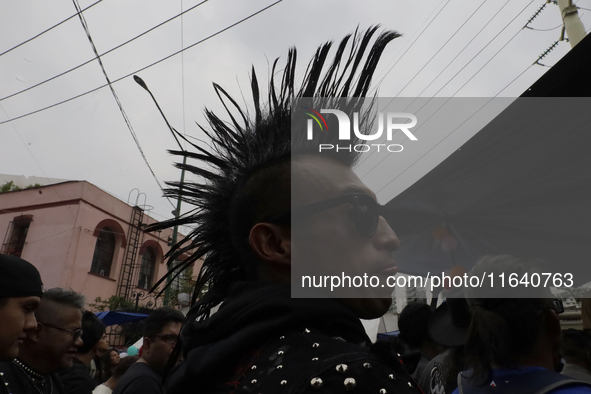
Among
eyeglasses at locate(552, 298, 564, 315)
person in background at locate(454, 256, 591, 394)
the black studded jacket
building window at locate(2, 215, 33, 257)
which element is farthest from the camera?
building window at locate(2, 215, 33, 257)

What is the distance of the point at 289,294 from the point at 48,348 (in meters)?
2.35

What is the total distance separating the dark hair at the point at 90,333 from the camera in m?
3.91

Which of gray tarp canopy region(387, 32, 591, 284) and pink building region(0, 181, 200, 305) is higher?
pink building region(0, 181, 200, 305)

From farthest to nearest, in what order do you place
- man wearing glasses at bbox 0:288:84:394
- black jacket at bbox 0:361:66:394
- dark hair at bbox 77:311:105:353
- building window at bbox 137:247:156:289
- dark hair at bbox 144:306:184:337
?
1. building window at bbox 137:247:156:289
2. dark hair at bbox 77:311:105:353
3. dark hair at bbox 144:306:184:337
4. man wearing glasses at bbox 0:288:84:394
5. black jacket at bbox 0:361:66:394

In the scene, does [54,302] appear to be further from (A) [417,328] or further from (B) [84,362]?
(A) [417,328]

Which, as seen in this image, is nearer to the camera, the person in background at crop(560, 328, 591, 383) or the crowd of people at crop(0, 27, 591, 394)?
the crowd of people at crop(0, 27, 591, 394)

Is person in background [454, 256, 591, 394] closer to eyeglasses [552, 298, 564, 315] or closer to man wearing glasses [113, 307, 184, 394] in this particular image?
eyeglasses [552, 298, 564, 315]

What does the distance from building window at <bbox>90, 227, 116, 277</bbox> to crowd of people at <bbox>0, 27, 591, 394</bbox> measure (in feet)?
51.6

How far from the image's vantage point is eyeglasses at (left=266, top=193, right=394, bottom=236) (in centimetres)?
121

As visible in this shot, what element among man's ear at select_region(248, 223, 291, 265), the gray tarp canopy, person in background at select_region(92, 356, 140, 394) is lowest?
person in background at select_region(92, 356, 140, 394)

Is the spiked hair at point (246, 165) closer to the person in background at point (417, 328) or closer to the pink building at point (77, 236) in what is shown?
the person in background at point (417, 328)

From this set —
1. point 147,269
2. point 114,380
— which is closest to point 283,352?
point 114,380

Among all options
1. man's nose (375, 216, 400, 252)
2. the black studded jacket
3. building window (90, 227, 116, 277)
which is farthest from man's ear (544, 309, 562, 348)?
building window (90, 227, 116, 277)

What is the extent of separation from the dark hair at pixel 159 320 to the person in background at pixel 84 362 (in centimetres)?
56
